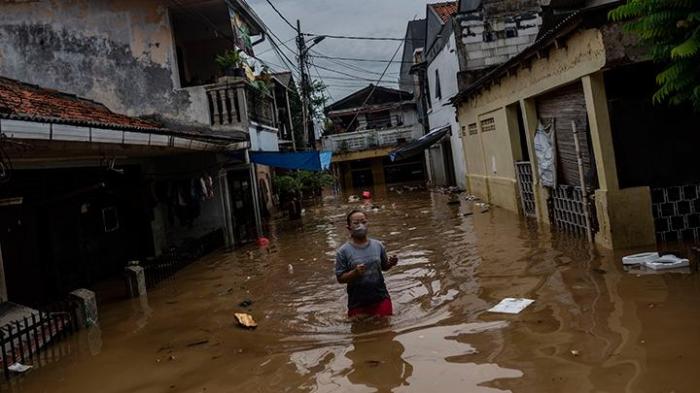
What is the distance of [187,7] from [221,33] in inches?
103

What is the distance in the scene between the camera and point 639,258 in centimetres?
816

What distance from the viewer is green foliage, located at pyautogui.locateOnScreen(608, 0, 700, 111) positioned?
6281 mm

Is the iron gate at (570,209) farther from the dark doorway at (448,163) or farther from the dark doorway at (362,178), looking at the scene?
the dark doorway at (362,178)

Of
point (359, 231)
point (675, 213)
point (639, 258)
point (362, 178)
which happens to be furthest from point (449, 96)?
point (359, 231)

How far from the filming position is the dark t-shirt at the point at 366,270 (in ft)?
21.9

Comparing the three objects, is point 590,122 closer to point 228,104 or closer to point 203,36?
point 228,104

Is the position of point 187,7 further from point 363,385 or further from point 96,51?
point 363,385

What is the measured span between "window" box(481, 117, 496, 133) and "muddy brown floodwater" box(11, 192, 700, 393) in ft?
21.1

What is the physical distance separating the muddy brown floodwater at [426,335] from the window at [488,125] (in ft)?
21.1

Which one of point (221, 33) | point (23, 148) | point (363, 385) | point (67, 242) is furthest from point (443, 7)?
point (363, 385)

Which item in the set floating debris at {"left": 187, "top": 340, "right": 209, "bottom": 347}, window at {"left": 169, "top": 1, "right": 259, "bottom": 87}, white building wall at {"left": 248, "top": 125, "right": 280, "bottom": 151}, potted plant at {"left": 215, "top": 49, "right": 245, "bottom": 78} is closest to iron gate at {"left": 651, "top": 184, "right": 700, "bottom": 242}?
floating debris at {"left": 187, "top": 340, "right": 209, "bottom": 347}

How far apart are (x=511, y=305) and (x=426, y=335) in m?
1.30

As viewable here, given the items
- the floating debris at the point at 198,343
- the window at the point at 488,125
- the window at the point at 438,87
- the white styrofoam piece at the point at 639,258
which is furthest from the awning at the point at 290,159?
the window at the point at 438,87

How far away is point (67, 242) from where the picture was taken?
12.2m
